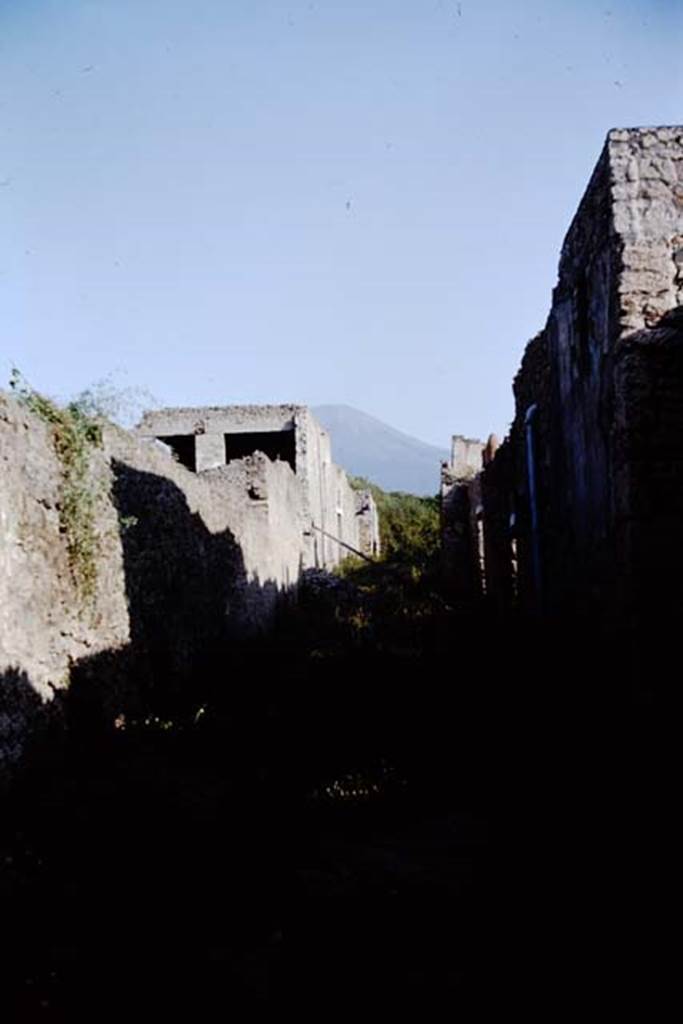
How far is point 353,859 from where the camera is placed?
3.90 metres

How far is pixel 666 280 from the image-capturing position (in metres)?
4.55

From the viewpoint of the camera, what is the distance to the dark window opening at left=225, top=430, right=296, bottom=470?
20.0m

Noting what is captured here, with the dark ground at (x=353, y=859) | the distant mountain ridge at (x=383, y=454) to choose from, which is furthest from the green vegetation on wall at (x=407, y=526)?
the distant mountain ridge at (x=383, y=454)

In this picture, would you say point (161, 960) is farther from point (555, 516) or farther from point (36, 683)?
point (555, 516)

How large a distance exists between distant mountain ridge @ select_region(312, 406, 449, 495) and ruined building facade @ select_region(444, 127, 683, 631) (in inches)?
4193

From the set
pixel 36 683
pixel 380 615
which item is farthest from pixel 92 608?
pixel 380 615

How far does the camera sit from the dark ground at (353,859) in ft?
9.01

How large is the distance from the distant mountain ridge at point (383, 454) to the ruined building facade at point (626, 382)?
106498mm

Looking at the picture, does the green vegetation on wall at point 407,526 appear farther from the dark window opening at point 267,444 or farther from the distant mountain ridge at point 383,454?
the distant mountain ridge at point 383,454

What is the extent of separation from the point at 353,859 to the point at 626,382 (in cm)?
318

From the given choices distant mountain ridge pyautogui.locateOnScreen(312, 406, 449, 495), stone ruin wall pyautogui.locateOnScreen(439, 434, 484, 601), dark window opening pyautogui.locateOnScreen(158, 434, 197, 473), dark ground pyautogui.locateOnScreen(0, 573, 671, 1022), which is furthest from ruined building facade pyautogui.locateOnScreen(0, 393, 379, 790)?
distant mountain ridge pyautogui.locateOnScreen(312, 406, 449, 495)

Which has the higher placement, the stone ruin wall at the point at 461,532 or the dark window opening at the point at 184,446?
the dark window opening at the point at 184,446

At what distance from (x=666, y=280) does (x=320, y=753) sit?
4.07 metres

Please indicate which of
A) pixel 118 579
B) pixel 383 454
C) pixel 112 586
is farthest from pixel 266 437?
pixel 383 454
